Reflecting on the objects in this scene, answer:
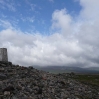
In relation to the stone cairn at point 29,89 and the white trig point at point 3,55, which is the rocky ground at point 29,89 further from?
the white trig point at point 3,55

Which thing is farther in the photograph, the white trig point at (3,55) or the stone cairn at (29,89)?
the white trig point at (3,55)

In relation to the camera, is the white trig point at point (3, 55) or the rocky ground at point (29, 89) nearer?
the rocky ground at point (29, 89)

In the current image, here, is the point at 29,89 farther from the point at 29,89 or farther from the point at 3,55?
the point at 3,55

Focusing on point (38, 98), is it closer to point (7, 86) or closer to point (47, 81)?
point (7, 86)

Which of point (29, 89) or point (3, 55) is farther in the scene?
point (3, 55)

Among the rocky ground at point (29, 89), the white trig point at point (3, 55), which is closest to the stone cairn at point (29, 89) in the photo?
the rocky ground at point (29, 89)

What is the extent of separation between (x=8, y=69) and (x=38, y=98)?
451 inches

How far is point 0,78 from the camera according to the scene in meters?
27.1

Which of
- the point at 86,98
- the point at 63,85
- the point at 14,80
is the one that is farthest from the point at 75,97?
the point at 14,80

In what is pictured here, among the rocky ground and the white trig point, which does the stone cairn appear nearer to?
the rocky ground

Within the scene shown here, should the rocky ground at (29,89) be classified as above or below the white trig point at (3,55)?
below

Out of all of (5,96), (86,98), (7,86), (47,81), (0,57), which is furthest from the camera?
(0,57)

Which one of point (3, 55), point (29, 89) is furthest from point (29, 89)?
point (3, 55)

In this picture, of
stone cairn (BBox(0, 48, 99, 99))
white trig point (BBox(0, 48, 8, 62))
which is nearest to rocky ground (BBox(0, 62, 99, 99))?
stone cairn (BBox(0, 48, 99, 99))
